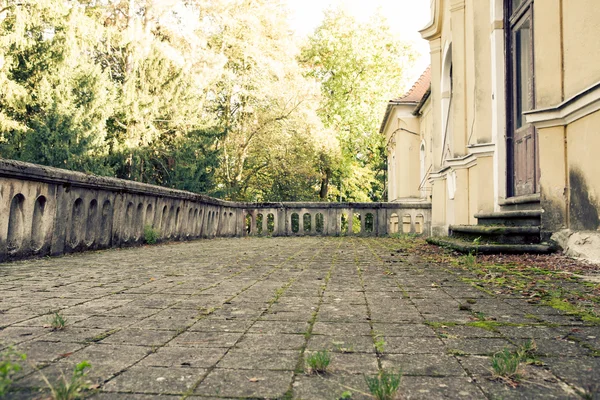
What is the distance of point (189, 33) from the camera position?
19.2m

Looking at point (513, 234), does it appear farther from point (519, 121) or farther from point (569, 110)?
point (519, 121)

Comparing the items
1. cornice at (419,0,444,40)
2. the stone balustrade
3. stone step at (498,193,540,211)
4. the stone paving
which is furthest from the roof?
the stone paving

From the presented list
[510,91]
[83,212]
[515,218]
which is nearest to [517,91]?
[510,91]

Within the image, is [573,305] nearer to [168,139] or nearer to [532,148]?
[532,148]

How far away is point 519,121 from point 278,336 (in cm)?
750

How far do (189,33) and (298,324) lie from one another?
18.6 meters

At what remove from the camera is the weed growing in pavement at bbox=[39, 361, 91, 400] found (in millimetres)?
1532

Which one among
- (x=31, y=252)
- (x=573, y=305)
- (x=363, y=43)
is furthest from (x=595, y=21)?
(x=363, y=43)

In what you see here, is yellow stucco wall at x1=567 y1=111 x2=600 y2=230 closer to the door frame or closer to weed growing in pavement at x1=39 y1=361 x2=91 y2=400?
the door frame

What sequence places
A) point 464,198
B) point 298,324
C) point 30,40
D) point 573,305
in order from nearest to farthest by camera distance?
1. point 298,324
2. point 573,305
3. point 464,198
4. point 30,40

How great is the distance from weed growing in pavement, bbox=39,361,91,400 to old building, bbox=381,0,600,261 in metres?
5.11

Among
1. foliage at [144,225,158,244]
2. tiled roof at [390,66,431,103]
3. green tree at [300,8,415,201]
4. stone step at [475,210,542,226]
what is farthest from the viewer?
green tree at [300,8,415,201]

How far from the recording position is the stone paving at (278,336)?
171cm

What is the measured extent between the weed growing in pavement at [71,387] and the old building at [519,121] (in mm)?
5108
